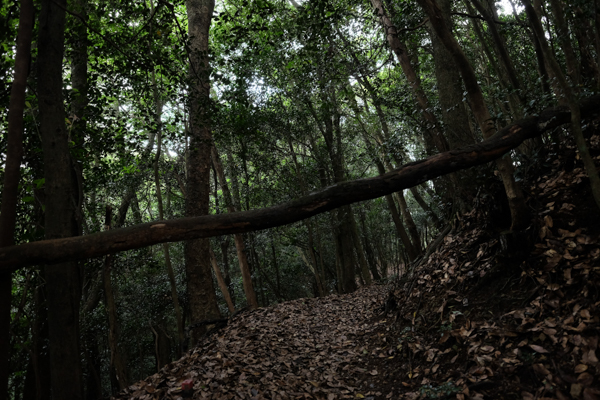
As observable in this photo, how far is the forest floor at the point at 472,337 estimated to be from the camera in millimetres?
3160

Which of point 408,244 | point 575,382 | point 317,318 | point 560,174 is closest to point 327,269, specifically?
point 408,244

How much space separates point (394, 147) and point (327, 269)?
449 inches

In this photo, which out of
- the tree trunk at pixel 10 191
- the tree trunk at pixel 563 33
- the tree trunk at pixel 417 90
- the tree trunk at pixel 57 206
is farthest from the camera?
the tree trunk at pixel 417 90

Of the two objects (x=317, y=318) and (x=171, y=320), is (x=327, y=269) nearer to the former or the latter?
(x=171, y=320)

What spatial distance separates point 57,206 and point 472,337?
4455 mm

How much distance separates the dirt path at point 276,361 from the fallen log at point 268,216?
2.15 meters

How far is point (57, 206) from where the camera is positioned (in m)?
3.48

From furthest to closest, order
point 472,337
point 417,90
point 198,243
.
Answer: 1. point 198,243
2. point 417,90
3. point 472,337

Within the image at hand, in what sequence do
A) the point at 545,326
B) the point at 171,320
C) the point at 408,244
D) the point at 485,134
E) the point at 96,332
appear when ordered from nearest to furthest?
the point at 545,326 → the point at 485,134 → the point at 96,332 → the point at 408,244 → the point at 171,320

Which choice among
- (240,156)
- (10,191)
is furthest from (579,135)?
(240,156)

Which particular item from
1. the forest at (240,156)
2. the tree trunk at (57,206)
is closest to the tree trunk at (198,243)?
the forest at (240,156)

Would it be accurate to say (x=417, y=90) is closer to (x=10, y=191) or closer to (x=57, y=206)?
(x=57, y=206)

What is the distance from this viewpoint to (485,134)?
169 inches

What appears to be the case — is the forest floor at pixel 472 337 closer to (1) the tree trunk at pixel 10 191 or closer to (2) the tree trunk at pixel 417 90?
(2) the tree trunk at pixel 417 90
